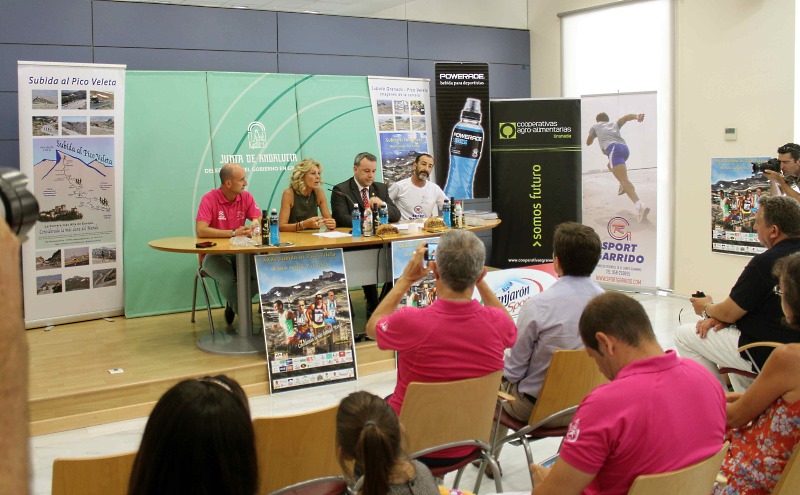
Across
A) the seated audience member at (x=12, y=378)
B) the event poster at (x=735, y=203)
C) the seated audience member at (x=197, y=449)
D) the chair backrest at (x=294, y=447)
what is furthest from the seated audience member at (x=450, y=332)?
the event poster at (x=735, y=203)

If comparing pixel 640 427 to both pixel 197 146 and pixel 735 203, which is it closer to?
pixel 197 146

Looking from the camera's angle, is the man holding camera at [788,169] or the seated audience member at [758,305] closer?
the seated audience member at [758,305]

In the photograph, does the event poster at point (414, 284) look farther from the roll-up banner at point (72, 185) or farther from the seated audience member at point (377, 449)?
the seated audience member at point (377, 449)

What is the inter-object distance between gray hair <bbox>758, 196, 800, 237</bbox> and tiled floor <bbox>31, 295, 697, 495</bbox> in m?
1.53

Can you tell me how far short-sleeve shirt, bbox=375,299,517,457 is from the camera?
8.97 feet

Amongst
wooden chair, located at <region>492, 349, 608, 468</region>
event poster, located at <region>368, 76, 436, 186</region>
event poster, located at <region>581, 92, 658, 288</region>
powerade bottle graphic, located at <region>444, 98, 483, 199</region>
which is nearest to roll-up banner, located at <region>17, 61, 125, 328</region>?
event poster, located at <region>368, 76, 436, 186</region>

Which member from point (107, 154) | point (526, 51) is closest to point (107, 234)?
point (107, 154)

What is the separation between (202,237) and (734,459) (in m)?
3.95

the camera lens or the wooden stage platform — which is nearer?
the camera lens

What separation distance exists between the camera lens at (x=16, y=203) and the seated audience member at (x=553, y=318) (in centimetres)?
255

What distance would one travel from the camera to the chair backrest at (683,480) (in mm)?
1795

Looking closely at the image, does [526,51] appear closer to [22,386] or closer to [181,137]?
[181,137]

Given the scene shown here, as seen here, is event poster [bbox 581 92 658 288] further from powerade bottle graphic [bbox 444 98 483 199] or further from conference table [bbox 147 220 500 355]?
conference table [bbox 147 220 500 355]

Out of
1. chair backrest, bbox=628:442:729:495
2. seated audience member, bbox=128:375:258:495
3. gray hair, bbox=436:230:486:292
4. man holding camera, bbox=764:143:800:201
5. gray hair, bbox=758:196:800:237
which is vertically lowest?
chair backrest, bbox=628:442:729:495
